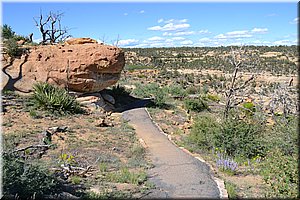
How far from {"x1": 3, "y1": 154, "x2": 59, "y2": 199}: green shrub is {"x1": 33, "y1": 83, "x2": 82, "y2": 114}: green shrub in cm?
646

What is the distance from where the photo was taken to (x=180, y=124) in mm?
13508

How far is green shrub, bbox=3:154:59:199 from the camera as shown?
16.7 feet

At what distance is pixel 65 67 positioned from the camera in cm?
1370

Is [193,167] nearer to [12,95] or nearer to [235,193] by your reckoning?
[235,193]

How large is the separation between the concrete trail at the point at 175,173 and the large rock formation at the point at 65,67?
12.9ft

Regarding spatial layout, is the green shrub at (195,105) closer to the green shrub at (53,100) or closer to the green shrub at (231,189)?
the green shrub at (53,100)

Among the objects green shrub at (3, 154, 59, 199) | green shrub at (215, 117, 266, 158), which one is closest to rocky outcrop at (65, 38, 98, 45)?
green shrub at (215, 117, 266, 158)

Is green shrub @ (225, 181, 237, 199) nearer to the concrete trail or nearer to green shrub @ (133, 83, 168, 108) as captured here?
the concrete trail

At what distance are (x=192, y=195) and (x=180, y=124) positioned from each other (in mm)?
7528

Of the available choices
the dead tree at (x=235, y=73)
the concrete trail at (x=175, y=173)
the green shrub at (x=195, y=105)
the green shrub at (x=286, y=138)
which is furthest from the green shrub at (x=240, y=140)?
the green shrub at (x=195, y=105)

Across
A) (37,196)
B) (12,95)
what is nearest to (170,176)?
(37,196)

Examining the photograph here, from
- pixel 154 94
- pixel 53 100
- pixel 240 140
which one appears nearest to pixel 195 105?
pixel 154 94

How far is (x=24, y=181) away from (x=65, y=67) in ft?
29.3

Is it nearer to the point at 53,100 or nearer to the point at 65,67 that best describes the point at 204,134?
the point at 53,100
